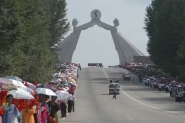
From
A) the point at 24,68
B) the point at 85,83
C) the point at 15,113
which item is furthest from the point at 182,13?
the point at 15,113

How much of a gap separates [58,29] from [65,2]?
4968mm

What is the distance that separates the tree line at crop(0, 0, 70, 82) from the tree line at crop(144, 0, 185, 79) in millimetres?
25172

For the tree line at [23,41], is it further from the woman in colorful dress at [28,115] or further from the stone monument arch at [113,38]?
the stone monument arch at [113,38]

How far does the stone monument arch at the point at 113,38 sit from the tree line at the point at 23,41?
91.4 m

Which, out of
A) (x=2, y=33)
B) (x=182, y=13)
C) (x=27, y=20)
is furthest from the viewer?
(x=182, y=13)

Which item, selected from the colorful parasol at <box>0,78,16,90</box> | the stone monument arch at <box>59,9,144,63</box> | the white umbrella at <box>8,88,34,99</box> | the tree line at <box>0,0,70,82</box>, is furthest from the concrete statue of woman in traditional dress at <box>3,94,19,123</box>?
the stone monument arch at <box>59,9,144,63</box>

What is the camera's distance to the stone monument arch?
510 ft

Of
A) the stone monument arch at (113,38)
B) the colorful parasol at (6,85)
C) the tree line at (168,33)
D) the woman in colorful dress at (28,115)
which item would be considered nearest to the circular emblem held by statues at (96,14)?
the stone monument arch at (113,38)

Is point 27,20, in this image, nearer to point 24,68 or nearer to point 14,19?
point 24,68

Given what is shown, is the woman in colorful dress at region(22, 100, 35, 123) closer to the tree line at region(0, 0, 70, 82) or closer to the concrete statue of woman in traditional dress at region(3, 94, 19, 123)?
the concrete statue of woman in traditional dress at region(3, 94, 19, 123)

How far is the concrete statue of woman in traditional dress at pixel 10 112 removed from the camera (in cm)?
1816

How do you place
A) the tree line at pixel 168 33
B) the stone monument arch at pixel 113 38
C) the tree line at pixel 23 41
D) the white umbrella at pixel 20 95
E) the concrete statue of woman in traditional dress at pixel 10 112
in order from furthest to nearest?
the stone monument arch at pixel 113 38 → the tree line at pixel 168 33 → the tree line at pixel 23 41 → the white umbrella at pixel 20 95 → the concrete statue of woman in traditional dress at pixel 10 112

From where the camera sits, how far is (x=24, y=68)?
165ft

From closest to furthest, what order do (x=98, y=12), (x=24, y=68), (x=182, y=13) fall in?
(x=24, y=68) < (x=182, y=13) < (x=98, y=12)
